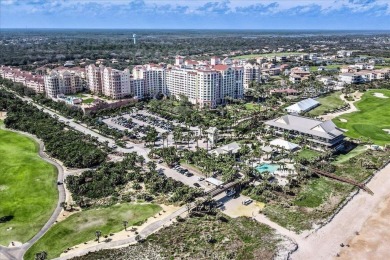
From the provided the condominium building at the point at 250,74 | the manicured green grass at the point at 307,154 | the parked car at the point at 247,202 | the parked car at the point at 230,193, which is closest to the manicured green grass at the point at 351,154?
the manicured green grass at the point at 307,154

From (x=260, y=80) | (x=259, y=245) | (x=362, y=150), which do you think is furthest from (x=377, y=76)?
(x=259, y=245)

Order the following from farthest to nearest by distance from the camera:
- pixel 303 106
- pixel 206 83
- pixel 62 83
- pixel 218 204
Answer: pixel 62 83, pixel 206 83, pixel 303 106, pixel 218 204

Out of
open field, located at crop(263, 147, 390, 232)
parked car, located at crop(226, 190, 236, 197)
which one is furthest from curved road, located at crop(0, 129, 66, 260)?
open field, located at crop(263, 147, 390, 232)

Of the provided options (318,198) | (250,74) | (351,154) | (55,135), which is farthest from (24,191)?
(250,74)

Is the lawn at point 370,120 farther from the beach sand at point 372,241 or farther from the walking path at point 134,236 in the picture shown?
the walking path at point 134,236

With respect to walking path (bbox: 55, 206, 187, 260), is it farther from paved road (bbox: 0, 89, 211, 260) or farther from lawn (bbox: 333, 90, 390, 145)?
lawn (bbox: 333, 90, 390, 145)

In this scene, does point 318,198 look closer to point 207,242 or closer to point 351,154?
point 207,242

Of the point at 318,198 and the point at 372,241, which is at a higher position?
the point at 318,198
